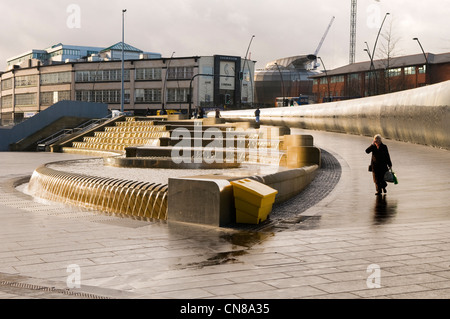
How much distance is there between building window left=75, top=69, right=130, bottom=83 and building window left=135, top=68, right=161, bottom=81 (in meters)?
2.35

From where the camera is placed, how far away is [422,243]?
7312mm

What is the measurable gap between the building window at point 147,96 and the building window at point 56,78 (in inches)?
582

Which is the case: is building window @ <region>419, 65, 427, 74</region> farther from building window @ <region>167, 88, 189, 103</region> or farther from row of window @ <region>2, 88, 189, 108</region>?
building window @ <region>167, 88, 189, 103</region>

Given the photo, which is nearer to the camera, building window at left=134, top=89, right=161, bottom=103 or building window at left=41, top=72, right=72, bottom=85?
building window at left=134, top=89, right=161, bottom=103

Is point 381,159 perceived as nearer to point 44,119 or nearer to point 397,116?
point 397,116

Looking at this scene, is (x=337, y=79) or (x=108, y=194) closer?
(x=108, y=194)

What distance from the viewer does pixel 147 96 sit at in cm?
9794

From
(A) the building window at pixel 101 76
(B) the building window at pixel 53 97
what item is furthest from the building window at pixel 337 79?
(B) the building window at pixel 53 97

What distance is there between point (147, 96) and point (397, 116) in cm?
7914

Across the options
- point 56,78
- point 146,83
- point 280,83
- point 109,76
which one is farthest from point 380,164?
point 280,83

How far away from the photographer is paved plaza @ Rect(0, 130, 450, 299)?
5195 mm

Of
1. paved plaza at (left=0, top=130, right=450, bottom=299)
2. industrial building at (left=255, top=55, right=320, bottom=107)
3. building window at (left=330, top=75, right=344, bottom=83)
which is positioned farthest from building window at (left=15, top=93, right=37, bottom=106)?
paved plaza at (left=0, top=130, right=450, bottom=299)

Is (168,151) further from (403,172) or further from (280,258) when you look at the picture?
(280,258)
